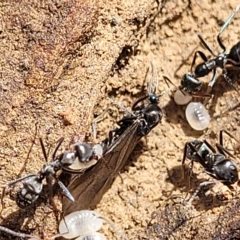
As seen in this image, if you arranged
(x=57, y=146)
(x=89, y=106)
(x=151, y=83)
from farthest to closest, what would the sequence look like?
(x=151, y=83), (x=89, y=106), (x=57, y=146)

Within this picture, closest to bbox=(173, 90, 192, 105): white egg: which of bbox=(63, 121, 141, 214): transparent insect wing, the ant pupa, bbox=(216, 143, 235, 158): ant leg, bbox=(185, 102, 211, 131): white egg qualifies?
bbox=(185, 102, 211, 131): white egg

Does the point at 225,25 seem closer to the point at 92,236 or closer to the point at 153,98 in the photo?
the point at 153,98

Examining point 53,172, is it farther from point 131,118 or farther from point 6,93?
point 131,118

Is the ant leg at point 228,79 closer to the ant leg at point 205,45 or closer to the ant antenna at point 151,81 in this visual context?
the ant leg at point 205,45

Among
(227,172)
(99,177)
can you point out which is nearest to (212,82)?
(227,172)

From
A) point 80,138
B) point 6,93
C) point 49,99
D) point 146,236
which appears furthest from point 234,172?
point 6,93

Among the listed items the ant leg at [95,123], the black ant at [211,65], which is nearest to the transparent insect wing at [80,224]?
the ant leg at [95,123]

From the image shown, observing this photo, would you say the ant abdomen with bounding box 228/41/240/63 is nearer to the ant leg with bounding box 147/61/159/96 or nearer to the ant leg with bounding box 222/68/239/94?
the ant leg with bounding box 222/68/239/94

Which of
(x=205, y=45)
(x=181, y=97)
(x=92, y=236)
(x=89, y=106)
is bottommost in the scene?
(x=92, y=236)
